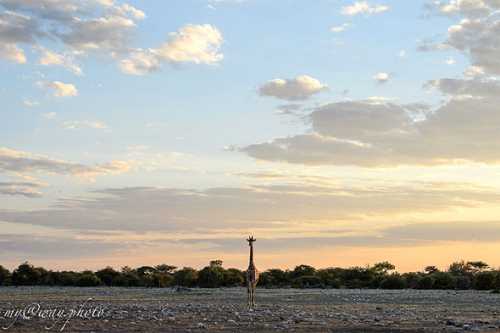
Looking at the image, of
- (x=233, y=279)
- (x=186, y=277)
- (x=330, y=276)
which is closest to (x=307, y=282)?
(x=330, y=276)

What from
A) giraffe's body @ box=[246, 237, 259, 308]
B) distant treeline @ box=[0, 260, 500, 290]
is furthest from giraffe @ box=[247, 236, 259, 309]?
distant treeline @ box=[0, 260, 500, 290]

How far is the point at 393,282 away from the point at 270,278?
12.0m

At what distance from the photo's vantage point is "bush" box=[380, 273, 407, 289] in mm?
67438

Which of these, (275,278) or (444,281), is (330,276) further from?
(444,281)

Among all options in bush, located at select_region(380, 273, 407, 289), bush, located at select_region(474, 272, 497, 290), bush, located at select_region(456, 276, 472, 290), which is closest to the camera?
bush, located at select_region(474, 272, 497, 290)

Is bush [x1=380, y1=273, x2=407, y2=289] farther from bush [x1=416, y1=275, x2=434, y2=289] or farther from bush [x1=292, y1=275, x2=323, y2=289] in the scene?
bush [x1=292, y1=275, x2=323, y2=289]

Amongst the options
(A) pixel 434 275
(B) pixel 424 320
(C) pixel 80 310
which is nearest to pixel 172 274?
(A) pixel 434 275

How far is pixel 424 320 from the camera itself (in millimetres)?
24578

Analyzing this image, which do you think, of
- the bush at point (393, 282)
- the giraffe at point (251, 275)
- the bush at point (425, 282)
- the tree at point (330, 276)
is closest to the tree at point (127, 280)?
the tree at point (330, 276)

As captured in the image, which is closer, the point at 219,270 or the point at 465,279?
the point at 465,279

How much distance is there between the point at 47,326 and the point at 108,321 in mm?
1780

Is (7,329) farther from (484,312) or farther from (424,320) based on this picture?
(484,312)

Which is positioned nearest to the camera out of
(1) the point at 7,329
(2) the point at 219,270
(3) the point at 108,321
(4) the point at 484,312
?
(1) the point at 7,329

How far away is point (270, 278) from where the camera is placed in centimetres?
7488
